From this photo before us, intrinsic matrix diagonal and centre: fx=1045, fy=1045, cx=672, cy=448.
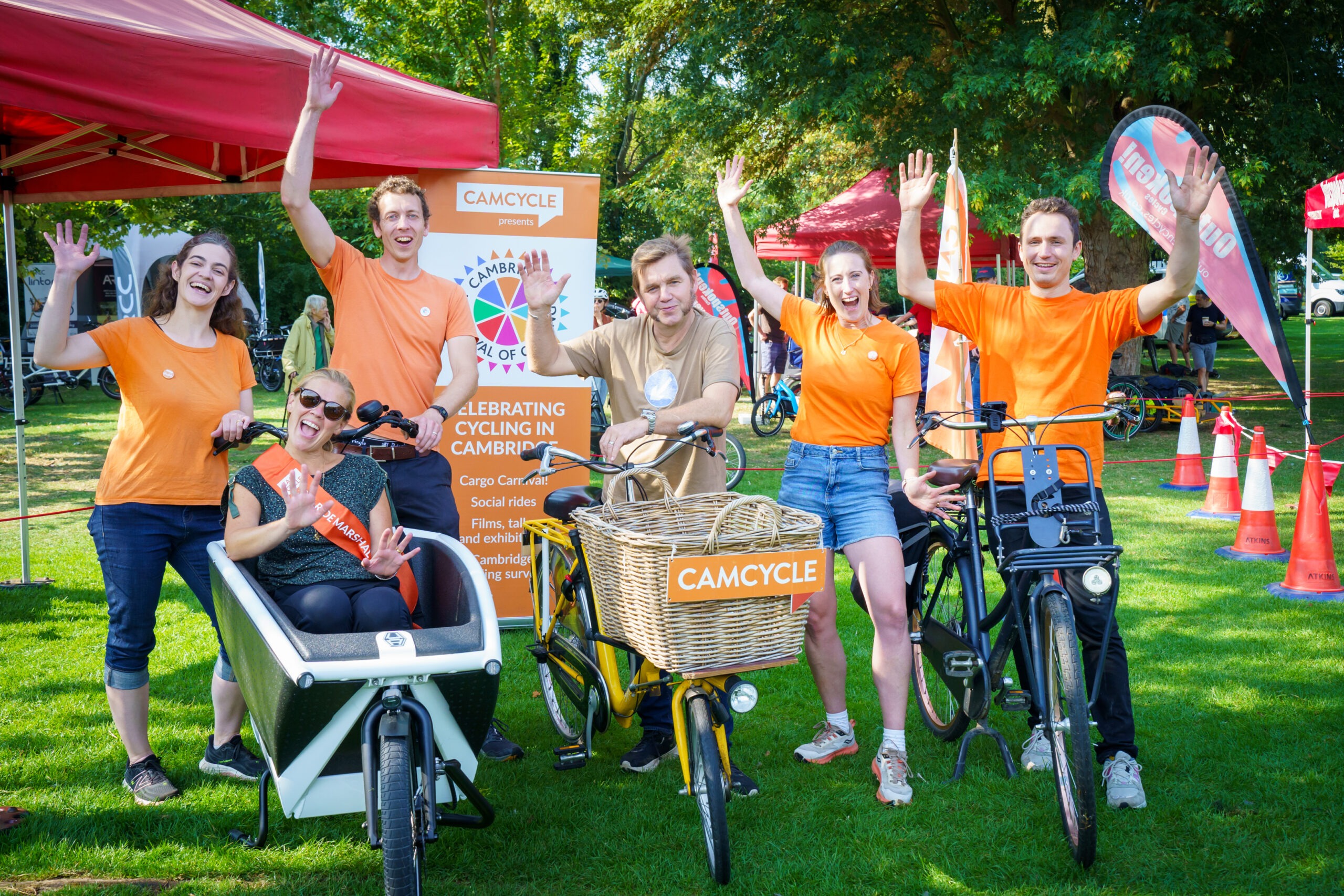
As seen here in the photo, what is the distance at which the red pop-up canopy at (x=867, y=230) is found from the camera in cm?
1628

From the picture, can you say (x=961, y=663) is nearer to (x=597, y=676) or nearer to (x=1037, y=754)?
(x=1037, y=754)

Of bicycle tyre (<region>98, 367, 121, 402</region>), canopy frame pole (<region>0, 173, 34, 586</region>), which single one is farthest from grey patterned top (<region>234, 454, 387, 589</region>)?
bicycle tyre (<region>98, 367, 121, 402</region>)

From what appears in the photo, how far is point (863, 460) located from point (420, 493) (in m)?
1.64

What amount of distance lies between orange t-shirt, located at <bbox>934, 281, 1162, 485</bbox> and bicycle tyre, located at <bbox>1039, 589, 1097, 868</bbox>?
22.2 inches

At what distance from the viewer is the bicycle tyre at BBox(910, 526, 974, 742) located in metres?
3.94

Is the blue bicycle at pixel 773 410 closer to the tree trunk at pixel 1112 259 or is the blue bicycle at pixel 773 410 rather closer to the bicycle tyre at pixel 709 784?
the tree trunk at pixel 1112 259

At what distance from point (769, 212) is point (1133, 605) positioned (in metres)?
12.9

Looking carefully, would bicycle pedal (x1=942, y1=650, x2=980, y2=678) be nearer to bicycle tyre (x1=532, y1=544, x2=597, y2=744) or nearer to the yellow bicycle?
the yellow bicycle

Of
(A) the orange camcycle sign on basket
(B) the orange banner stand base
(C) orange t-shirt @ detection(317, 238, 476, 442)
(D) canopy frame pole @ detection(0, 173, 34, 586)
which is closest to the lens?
(A) the orange camcycle sign on basket

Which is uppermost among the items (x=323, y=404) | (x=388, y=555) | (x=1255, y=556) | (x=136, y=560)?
(x=323, y=404)

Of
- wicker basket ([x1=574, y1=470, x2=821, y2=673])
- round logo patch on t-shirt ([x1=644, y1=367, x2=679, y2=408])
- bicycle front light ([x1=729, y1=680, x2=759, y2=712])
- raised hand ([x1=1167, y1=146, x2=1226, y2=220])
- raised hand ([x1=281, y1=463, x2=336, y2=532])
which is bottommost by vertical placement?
bicycle front light ([x1=729, y1=680, x2=759, y2=712])

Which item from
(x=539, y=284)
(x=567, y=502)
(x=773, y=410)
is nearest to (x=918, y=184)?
(x=539, y=284)

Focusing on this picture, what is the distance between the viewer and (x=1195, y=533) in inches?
306

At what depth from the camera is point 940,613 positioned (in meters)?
4.08
